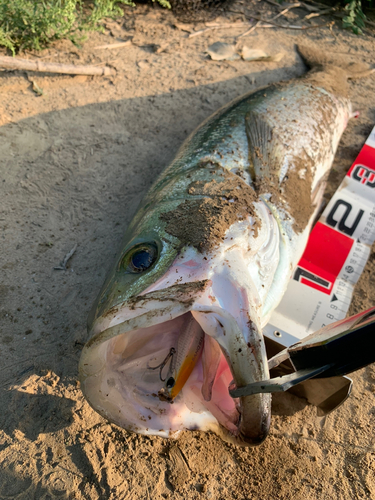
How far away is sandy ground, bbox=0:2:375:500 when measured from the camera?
231cm

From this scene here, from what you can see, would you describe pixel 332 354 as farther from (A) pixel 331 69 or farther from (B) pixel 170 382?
(A) pixel 331 69

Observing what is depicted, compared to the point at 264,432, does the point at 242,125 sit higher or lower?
higher

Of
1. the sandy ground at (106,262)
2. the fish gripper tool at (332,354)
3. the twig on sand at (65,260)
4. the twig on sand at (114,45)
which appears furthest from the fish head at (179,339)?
the twig on sand at (114,45)

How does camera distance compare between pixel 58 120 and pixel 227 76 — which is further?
pixel 227 76

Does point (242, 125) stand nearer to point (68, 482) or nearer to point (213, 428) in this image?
point (213, 428)

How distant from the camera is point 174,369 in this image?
2076 millimetres

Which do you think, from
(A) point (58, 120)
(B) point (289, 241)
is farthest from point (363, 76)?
(A) point (58, 120)

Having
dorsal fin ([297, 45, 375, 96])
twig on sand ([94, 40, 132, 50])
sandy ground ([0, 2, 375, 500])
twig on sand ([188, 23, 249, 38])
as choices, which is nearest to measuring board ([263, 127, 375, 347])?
sandy ground ([0, 2, 375, 500])

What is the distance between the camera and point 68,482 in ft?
7.27

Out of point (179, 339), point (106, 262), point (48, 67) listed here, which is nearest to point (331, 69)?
point (48, 67)

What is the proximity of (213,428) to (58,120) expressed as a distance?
11.8ft

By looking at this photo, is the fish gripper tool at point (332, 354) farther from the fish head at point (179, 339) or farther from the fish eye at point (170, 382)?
the fish eye at point (170, 382)

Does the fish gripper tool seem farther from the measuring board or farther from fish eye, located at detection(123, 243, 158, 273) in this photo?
the measuring board

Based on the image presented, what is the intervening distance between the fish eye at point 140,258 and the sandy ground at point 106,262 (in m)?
0.99
